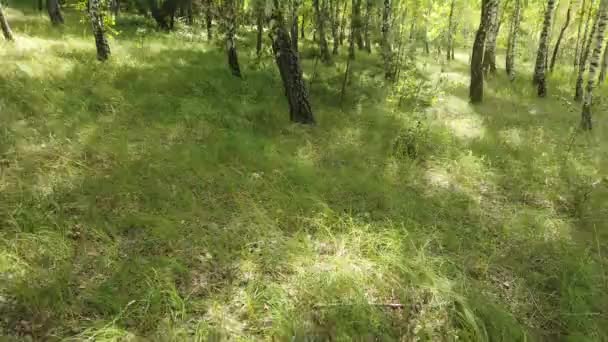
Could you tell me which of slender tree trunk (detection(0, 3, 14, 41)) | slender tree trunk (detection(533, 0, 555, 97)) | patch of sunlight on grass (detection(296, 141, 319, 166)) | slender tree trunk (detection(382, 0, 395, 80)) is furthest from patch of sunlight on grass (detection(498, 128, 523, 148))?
slender tree trunk (detection(0, 3, 14, 41))

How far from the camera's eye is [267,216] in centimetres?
538

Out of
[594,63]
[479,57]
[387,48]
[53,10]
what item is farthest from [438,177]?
[53,10]

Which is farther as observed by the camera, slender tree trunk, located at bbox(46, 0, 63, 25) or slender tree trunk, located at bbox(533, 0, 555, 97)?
slender tree trunk, located at bbox(46, 0, 63, 25)

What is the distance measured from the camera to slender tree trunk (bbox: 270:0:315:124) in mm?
8102

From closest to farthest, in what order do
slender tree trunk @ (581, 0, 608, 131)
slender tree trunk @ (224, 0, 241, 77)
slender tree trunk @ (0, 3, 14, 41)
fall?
slender tree trunk @ (0, 3, 14, 41)
slender tree trunk @ (581, 0, 608, 131)
slender tree trunk @ (224, 0, 241, 77)

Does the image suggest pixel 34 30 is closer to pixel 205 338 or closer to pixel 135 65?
pixel 135 65

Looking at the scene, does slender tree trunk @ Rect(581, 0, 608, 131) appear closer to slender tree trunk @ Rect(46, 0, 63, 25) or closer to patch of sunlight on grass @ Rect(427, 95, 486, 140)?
patch of sunlight on grass @ Rect(427, 95, 486, 140)

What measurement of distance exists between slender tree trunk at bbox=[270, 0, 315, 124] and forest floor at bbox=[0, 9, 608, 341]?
1.60 ft

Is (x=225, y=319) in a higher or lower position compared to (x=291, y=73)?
lower

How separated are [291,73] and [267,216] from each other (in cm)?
456

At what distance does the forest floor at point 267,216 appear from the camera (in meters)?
3.73

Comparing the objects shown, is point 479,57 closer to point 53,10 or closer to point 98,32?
point 98,32

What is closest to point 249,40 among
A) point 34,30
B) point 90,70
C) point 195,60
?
point 195,60

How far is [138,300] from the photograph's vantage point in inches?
145
